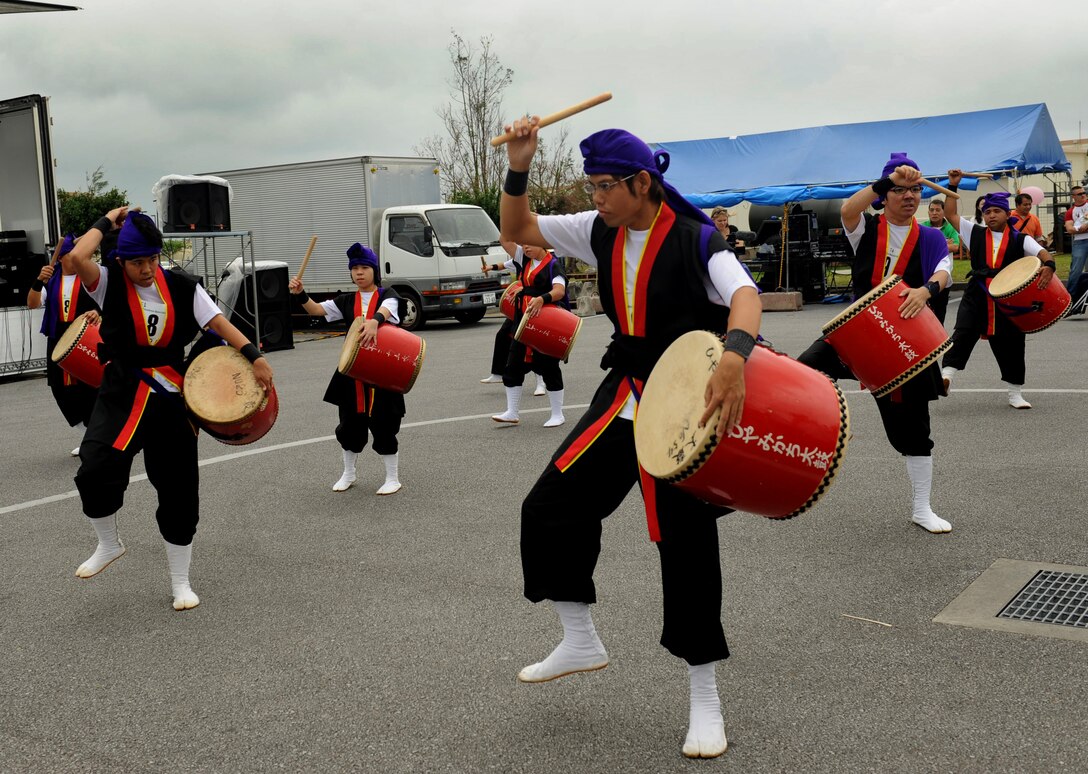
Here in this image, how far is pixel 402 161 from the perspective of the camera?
23.3 m

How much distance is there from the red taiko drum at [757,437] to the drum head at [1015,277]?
21.0ft

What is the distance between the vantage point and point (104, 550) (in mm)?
5277

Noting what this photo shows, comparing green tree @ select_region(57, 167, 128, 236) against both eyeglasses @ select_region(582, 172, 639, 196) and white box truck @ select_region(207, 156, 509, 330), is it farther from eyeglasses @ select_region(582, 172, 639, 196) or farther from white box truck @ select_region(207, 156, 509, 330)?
eyeglasses @ select_region(582, 172, 639, 196)

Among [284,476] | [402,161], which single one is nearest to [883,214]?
[284,476]

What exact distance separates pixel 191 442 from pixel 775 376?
2984 millimetres

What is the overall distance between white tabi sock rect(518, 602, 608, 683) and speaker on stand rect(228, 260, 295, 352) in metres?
15.6

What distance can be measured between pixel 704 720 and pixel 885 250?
11.5ft

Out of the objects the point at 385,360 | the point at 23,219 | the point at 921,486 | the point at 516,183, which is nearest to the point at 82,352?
the point at 385,360

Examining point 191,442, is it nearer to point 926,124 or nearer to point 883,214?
point 883,214

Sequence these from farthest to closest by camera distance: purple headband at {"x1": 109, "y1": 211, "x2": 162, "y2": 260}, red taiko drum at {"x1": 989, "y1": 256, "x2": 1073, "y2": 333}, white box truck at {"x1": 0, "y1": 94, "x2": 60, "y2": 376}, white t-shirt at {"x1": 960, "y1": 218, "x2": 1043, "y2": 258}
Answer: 1. white box truck at {"x1": 0, "y1": 94, "x2": 60, "y2": 376}
2. white t-shirt at {"x1": 960, "y1": 218, "x2": 1043, "y2": 258}
3. red taiko drum at {"x1": 989, "y1": 256, "x2": 1073, "y2": 333}
4. purple headband at {"x1": 109, "y1": 211, "x2": 162, "y2": 260}

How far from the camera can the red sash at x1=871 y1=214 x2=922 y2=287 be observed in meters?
6.03

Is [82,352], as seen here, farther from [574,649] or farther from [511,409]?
[574,649]

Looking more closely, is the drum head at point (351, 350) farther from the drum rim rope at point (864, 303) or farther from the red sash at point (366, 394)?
the drum rim rope at point (864, 303)

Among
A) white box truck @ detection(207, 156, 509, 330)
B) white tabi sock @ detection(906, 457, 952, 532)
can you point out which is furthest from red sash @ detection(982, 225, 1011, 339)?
white box truck @ detection(207, 156, 509, 330)
